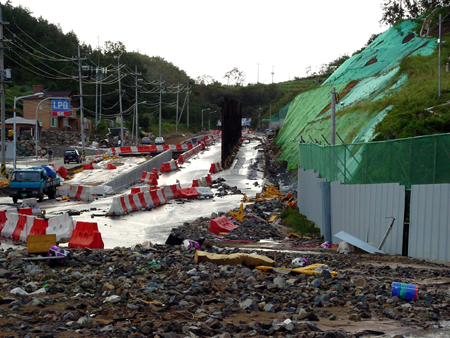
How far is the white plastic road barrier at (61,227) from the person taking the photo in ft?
53.0

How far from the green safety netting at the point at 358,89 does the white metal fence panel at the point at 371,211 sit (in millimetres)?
9452

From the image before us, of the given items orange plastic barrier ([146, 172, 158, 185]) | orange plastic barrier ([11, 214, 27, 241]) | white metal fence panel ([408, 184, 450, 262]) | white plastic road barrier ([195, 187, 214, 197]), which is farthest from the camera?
orange plastic barrier ([146, 172, 158, 185])

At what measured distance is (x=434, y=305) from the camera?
7.46 m

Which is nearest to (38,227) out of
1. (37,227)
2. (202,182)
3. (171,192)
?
(37,227)

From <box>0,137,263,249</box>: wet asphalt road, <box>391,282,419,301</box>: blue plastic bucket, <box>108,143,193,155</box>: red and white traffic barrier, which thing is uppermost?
<box>108,143,193,155</box>: red and white traffic barrier

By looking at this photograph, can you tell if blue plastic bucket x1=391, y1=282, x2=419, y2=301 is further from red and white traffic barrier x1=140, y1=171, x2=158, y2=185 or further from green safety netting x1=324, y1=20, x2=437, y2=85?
green safety netting x1=324, y1=20, x2=437, y2=85

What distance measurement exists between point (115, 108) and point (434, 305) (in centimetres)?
11134

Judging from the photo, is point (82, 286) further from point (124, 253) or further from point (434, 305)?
point (434, 305)

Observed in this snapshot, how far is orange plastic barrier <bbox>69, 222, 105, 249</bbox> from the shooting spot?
48.0 ft

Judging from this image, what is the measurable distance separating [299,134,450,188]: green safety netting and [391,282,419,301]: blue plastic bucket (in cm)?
425

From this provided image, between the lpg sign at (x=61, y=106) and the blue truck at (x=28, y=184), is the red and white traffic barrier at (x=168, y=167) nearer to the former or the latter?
the blue truck at (x=28, y=184)

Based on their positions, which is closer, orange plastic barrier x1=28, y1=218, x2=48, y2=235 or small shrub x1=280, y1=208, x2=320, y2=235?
orange plastic barrier x1=28, y1=218, x2=48, y2=235

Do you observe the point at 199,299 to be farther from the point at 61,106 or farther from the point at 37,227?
the point at 61,106

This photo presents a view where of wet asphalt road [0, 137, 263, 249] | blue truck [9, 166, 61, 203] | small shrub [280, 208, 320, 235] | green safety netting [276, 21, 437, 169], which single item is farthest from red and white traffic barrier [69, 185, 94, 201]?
green safety netting [276, 21, 437, 169]
